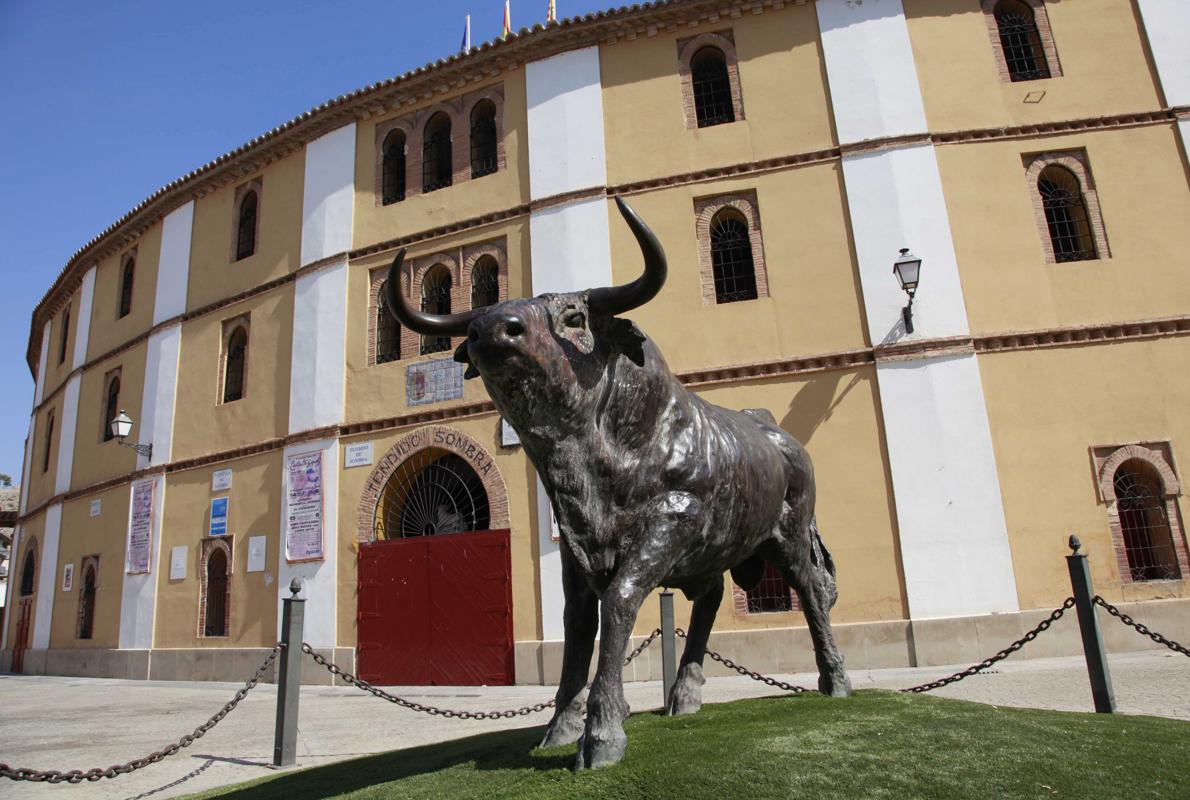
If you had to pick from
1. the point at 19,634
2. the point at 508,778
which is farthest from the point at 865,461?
the point at 19,634

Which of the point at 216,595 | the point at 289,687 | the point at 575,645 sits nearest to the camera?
the point at 575,645

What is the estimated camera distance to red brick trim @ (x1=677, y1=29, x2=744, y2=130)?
508 inches

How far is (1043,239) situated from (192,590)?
1622cm

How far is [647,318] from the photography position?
12.3 meters

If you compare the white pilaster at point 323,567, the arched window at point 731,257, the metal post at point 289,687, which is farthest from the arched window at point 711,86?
the metal post at point 289,687

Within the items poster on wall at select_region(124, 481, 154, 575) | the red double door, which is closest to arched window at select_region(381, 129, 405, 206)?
the red double door

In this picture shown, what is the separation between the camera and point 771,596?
11.0 meters

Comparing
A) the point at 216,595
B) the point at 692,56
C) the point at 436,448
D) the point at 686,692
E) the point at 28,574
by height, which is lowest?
the point at 686,692

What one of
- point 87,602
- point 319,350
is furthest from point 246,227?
point 87,602

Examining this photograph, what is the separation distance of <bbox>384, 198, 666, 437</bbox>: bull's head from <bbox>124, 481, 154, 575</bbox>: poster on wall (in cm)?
1547

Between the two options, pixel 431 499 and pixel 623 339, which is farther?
pixel 431 499

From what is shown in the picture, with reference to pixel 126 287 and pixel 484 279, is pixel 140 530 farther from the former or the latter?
pixel 484 279

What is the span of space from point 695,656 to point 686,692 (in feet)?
0.67

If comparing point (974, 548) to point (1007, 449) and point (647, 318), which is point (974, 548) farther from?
→ point (647, 318)
